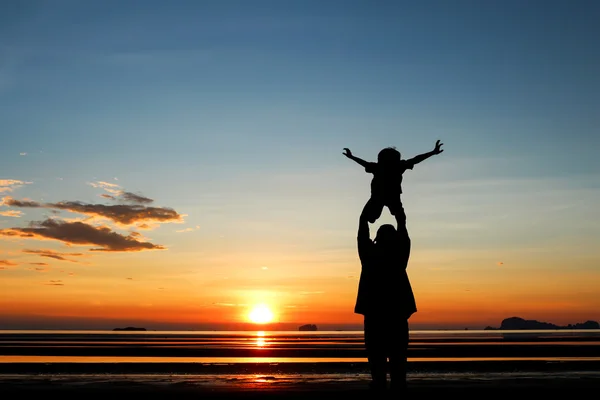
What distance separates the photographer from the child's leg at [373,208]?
980cm

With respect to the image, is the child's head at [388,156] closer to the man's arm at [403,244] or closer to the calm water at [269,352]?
the man's arm at [403,244]

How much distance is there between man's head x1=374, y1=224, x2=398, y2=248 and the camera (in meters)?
9.62

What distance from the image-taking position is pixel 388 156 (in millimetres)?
9883

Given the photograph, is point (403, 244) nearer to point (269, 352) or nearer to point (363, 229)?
point (363, 229)

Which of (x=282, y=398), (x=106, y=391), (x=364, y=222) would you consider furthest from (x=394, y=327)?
(x=106, y=391)

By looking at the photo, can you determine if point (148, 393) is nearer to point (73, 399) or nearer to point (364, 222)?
point (73, 399)

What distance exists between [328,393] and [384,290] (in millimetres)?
8561

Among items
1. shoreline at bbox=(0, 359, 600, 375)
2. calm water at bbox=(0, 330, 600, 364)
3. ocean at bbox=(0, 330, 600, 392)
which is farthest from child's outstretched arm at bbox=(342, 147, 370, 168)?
calm water at bbox=(0, 330, 600, 364)

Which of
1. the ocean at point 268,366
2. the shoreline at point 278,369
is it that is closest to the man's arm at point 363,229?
the ocean at point 268,366

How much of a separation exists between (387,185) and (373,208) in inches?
16.0

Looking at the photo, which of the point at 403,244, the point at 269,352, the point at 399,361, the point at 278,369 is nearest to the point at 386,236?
the point at 403,244

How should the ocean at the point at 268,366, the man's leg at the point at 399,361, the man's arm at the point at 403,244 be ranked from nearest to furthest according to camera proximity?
the man's leg at the point at 399,361, the man's arm at the point at 403,244, the ocean at the point at 268,366

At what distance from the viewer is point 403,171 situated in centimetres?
997

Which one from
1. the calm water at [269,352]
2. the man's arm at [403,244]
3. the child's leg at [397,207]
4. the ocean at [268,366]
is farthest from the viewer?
the calm water at [269,352]
